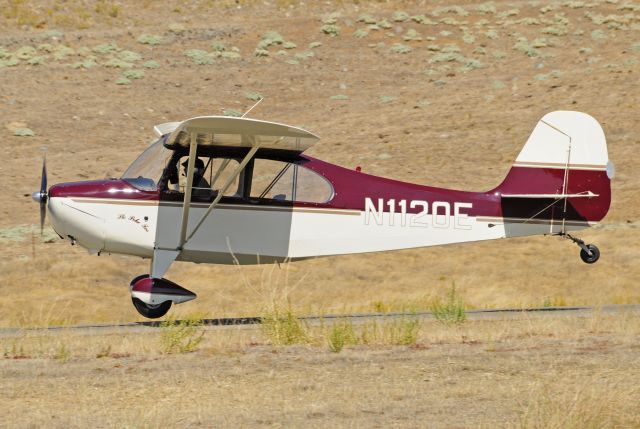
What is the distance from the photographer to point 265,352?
10461 mm

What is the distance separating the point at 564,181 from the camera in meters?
14.7

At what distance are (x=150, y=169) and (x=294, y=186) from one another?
1.93 meters

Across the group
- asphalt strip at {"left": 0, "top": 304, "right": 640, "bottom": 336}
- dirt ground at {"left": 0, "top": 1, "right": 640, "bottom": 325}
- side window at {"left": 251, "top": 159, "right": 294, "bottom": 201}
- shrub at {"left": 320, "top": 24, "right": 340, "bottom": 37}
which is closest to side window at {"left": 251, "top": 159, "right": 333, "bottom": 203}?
side window at {"left": 251, "top": 159, "right": 294, "bottom": 201}

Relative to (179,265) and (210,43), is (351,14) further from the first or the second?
(179,265)

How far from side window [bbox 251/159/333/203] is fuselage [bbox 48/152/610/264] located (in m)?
0.08

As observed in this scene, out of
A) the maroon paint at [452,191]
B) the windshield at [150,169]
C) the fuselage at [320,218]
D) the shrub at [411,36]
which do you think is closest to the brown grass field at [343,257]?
the shrub at [411,36]

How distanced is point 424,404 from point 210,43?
116 ft

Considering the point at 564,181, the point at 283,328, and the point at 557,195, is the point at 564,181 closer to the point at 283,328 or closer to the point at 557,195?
the point at 557,195

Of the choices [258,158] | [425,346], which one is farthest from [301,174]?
[425,346]

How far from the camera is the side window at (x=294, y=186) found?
45.8 feet

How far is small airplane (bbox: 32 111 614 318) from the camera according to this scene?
13703 millimetres

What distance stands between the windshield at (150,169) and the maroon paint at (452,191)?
0.10 meters

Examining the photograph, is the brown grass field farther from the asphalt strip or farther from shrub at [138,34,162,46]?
the asphalt strip

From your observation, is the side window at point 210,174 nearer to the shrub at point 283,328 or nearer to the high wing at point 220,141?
the high wing at point 220,141
